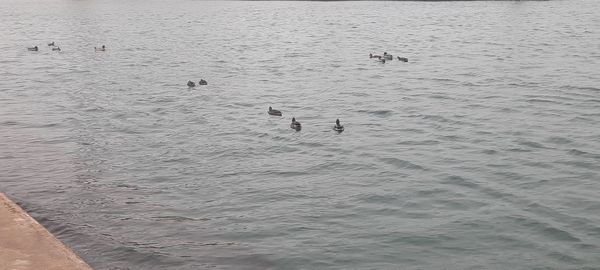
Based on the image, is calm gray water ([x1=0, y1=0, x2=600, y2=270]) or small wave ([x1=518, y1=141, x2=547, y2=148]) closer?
calm gray water ([x1=0, y1=0, x2=600, y2=270])

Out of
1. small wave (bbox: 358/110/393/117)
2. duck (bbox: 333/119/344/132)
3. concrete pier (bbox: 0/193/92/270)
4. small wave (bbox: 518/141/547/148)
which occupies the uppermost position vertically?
concrete pier (bbox: 0/193/92/270)

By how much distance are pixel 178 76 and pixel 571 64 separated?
75.0 ft

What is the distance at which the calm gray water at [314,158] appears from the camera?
14500mm

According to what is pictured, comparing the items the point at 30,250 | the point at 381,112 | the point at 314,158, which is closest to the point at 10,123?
the point at 314,158

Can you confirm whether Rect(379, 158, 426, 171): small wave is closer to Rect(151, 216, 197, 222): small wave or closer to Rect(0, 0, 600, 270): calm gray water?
Rect(0, 0, 600, 270): calm gray water

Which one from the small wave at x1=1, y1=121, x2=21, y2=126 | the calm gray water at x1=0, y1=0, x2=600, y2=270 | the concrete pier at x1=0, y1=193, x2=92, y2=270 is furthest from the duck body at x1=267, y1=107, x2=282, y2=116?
the concrete pier at x1=0, y1=193, x2=92, y2=270

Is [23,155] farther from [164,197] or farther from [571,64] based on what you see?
[571,64]

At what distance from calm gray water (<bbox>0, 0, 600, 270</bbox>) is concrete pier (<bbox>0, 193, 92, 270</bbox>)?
2.04 m

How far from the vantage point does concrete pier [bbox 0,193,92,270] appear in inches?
395

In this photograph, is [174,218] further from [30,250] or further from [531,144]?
[531,144]

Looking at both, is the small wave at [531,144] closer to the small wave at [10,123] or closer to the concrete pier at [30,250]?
the concrete pier at [30,250]

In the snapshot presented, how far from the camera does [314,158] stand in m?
21.8

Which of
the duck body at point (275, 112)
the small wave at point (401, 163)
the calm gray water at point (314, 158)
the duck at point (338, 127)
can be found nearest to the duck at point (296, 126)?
the calm gray water at point (314, 158)

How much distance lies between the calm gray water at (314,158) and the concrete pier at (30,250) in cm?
204
